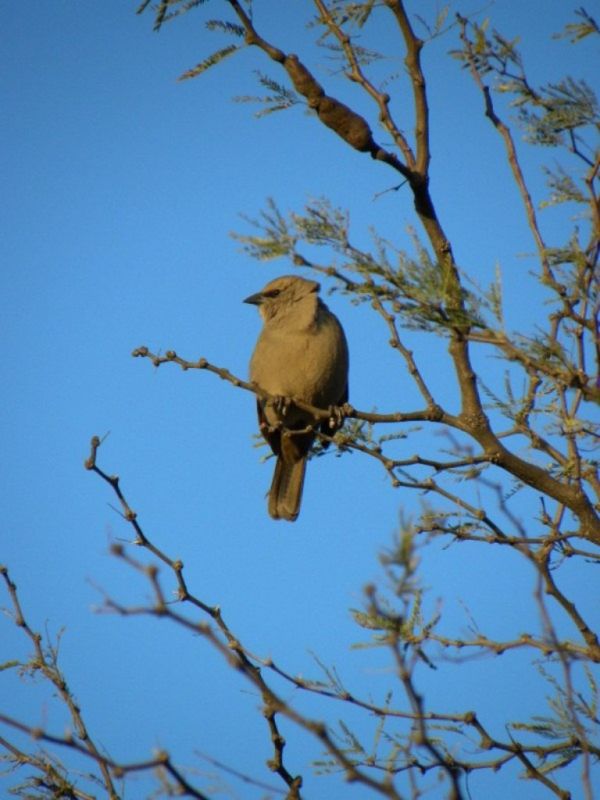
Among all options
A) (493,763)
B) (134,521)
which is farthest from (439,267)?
(493,763)

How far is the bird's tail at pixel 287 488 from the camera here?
680cm

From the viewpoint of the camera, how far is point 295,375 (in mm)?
6668

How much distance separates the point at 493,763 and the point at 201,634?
1636 mm

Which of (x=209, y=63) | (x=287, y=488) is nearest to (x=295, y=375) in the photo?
(x=287, y=488)

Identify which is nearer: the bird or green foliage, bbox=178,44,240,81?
green foliage, bbox=178,44,240,81

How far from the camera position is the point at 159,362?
4387 mm

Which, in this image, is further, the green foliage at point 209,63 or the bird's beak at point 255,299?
the bird's beak at point 255,299

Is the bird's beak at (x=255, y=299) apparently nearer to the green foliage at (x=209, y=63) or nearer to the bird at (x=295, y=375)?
the bird at (x=295, y=375)

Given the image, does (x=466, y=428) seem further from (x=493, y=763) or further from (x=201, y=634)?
(x=201, y=634)

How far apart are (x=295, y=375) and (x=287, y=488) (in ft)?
2.58

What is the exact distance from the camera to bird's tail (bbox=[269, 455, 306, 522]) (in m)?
6.80

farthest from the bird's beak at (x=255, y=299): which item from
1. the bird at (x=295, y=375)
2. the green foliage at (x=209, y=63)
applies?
the green foliage at (x=209, y=63)

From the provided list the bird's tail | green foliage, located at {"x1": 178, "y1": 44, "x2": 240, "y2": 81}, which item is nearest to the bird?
the bird's tail

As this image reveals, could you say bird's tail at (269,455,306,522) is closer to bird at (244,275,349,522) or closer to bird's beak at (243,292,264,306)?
bird at (244,275,349,522)
